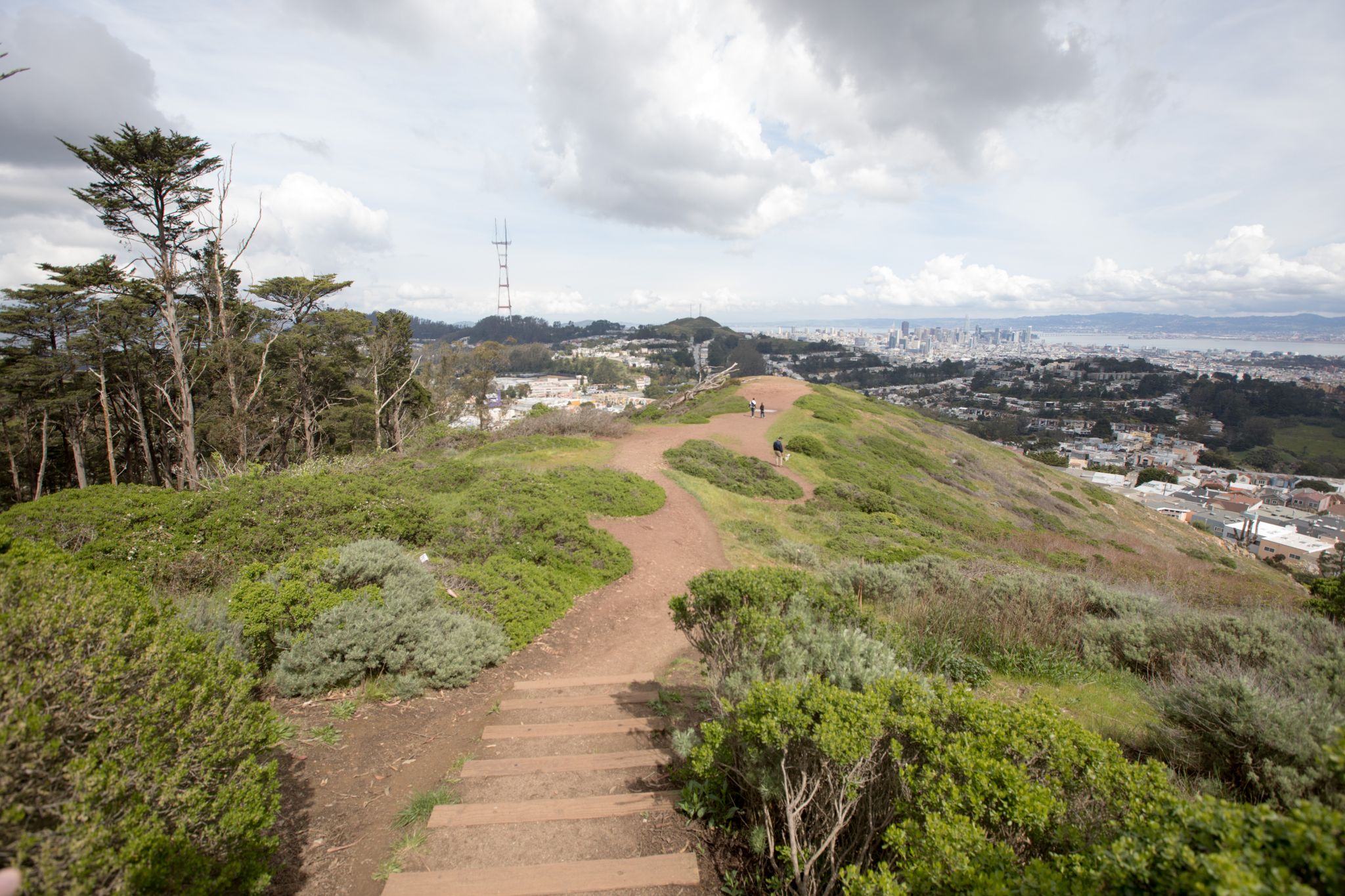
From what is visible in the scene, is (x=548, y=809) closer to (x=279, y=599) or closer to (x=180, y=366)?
(x=279, y=599)

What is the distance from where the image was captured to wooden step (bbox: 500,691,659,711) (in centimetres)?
487

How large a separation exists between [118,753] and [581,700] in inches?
134

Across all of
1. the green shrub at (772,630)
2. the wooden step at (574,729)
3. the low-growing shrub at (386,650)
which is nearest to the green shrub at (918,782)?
the green shrub at (772,630)

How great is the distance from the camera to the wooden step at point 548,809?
319cm

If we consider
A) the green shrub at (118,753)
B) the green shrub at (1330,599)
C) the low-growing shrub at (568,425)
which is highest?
the green shrub at (118,753)

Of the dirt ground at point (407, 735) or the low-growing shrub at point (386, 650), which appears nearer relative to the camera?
the dirt ground at point (407, 735)

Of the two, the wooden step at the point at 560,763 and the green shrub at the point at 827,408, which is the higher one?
the green shrub at the point at 827,408

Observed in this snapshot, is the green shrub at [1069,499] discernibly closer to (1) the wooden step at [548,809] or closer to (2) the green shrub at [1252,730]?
(2) the green shrub at [1252,730]

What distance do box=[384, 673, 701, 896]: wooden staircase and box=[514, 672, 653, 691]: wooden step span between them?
0.65m

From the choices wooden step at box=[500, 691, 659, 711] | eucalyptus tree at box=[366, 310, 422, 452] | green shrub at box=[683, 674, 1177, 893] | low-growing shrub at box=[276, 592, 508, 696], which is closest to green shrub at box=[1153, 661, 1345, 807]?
green shrub at box=[683, 674, 1177, 893]

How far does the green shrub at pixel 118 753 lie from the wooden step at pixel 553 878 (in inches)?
26.9

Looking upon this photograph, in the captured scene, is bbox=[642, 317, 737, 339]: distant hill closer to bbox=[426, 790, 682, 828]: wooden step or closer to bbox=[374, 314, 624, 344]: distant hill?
bbox=[374, 314, 624, 344]: distant hill

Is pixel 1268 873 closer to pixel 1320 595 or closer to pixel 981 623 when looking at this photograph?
pixel 981 623

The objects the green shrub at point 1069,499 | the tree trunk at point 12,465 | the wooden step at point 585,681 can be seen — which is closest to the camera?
the wooden step at point 585,681
